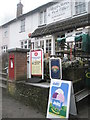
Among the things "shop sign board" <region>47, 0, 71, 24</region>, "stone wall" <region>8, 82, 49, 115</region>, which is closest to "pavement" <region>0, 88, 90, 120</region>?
"stone wall" <region>8, 82, 49, 115</region>

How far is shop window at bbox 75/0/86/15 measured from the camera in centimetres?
902

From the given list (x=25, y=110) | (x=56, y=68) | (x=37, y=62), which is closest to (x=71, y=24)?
(x=37, y=62)

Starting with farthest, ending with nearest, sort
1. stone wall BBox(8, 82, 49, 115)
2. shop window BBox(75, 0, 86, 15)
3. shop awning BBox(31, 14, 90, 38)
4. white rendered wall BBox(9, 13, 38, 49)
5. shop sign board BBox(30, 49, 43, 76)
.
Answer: white rendered wall BBox(9, 13, 38, 49) → shop window BBox(75, 0, 86, 15) → shop awning BBox(31, 14, 90, 38) → shop sign board BBox(30, 49, 43, 76) → stone wall BBox(8, 82, 49, 115)

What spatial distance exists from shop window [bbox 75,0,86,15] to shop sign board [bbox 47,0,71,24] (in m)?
0.55

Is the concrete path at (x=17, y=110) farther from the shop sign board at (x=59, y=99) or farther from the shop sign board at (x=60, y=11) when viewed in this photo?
the shop sign board at (x=60, y=11)

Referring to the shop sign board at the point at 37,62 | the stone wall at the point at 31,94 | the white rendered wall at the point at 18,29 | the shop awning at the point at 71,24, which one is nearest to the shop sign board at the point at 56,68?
the shop sign board at the point at 37,62

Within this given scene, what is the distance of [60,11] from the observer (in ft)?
31.8

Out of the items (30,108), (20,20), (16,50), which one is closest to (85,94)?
(30,108)

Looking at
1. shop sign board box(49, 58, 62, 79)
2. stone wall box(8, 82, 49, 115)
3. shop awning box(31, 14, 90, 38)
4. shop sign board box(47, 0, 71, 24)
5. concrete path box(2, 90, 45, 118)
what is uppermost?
shop sign board box(47, 0, 71, 24)

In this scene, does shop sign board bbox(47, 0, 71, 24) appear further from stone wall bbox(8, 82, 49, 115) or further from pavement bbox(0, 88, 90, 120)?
pavement bbox(0, 88, 90, 120)

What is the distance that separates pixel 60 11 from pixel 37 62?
5974 mm

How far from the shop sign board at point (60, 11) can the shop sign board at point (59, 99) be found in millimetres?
7147

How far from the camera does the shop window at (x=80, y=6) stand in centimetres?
902

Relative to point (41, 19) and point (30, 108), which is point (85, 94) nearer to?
point (30, 108)
